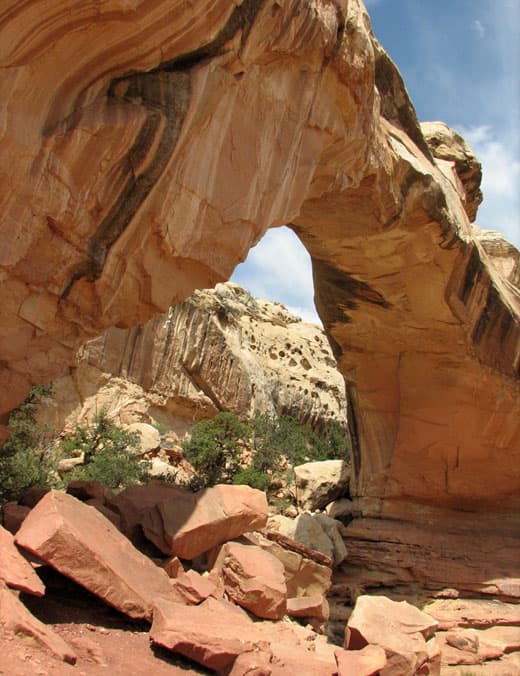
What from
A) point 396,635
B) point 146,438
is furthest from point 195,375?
point 396,635

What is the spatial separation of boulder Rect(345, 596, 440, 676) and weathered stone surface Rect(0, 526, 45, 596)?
272cm

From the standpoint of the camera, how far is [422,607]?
10.8 m

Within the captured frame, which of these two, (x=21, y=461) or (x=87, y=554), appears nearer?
(x=87, y=554)

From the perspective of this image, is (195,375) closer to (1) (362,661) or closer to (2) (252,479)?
(2) (252,479)

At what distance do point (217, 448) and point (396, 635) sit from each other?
9.98 m

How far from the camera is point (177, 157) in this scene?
5426 mm

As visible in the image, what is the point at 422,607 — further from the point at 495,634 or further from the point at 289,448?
the point at 289,448

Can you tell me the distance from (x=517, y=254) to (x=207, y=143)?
30.5 ft

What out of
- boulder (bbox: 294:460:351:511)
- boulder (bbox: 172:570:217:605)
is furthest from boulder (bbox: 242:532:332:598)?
boulder (bbox: 294:460:351:511)

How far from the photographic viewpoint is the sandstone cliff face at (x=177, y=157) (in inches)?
184

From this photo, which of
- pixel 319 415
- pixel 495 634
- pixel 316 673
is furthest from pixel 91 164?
pixel 319 415

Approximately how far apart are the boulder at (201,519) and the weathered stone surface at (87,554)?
0.99 metres

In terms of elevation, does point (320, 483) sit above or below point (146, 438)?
above

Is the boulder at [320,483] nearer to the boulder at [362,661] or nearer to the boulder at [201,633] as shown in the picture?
the boulder at [362,661]
